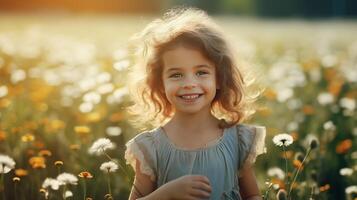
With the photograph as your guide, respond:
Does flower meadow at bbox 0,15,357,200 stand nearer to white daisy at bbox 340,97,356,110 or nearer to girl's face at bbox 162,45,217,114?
white daisy at bbox 340,97,356,110

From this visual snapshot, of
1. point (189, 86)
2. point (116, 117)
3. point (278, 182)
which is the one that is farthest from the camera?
point (116, 117)

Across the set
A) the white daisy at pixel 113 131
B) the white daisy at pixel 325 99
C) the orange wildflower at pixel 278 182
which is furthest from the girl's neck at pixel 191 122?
the white daisy at pixel 325 99

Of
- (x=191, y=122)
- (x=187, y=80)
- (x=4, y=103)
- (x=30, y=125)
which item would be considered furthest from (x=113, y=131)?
(x=187, y=80)

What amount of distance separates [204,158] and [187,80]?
11.3 inches

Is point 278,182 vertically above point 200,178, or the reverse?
point 200,178

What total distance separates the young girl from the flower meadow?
0.37ft

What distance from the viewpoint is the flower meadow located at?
342 centimetres

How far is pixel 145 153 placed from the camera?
301 cm

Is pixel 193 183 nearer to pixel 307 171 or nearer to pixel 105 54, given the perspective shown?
pixel 307 171

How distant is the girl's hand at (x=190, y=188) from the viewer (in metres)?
2.68

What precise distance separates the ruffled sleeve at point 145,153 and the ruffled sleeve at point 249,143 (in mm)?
325

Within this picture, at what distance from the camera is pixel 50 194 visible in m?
3.21

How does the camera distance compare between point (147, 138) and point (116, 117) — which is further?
point (116, 117)

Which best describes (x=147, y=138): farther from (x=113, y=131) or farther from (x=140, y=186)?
(x=113, y=131)
